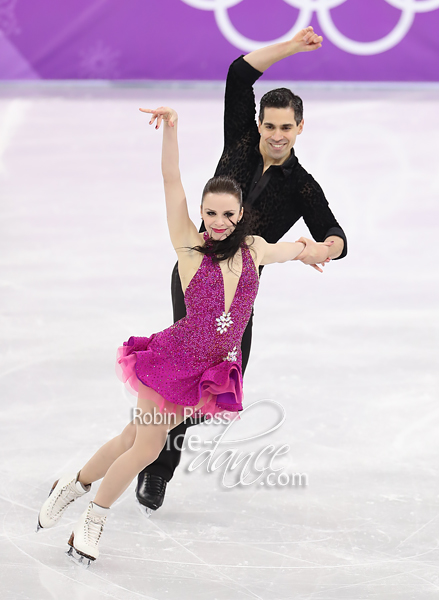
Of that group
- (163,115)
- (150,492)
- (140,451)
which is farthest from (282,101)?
(150,492)

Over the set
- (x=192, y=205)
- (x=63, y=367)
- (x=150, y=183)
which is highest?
(x=150, y=183)

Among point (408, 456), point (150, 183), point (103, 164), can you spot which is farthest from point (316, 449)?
point (103, 164)

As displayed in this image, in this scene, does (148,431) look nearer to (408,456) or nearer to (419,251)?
(408,456)

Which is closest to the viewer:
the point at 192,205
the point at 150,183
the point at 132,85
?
the point at 192,205

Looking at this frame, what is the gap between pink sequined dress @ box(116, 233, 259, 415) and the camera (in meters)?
2.32

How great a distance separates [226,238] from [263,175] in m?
0.42

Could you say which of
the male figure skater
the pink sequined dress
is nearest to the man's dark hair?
the male figure skater

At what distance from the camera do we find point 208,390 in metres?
2.31

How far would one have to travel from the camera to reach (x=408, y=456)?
9.86ft

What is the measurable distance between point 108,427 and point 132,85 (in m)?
7.79

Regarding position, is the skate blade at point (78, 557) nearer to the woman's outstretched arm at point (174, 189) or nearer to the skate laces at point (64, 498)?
the skate laces at point (64, 498)

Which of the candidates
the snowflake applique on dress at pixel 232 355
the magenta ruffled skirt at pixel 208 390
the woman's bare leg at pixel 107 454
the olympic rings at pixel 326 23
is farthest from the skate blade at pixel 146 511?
the olympic rings at pixel 326 23

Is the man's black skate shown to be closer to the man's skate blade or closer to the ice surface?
the ice surface

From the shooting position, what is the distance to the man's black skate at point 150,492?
105 inches
